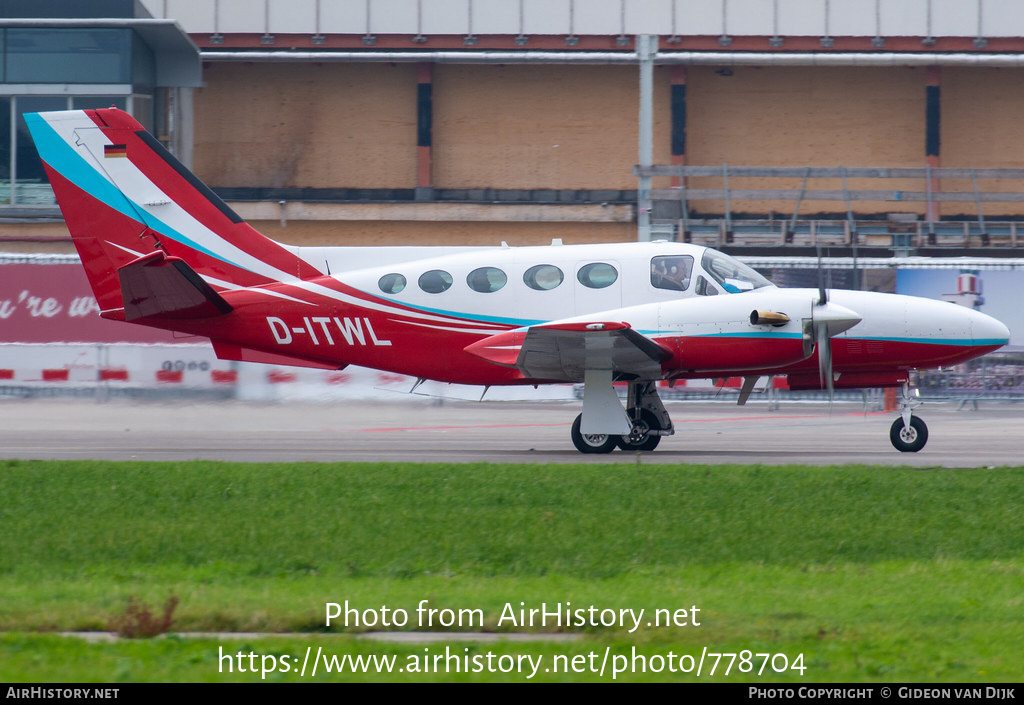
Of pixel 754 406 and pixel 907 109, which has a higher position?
pixel 907 109

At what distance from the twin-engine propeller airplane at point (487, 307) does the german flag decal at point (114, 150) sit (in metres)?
0.03

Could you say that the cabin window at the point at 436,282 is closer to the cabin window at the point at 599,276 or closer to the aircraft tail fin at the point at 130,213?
the aircraft tail fin at the point at 130,213

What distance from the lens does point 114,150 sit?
1670 cm

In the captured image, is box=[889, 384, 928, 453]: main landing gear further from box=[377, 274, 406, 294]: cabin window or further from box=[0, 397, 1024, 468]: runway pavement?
box=[377, 274, 406, 294]: cabin window

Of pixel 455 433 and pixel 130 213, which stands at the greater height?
pixel 130 213

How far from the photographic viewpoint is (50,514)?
33.6 feet

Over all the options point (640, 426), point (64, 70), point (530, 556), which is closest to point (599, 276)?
point (640, 426)

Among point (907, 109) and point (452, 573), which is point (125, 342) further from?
point (907, 109)

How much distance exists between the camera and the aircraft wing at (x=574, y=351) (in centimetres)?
1455

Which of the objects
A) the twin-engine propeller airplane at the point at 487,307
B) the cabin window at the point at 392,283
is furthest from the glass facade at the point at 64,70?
the cabin window at the point at 392,283

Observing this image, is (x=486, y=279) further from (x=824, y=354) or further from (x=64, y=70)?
(x=64, y=70)

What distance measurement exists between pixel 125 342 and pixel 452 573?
60.8 feet

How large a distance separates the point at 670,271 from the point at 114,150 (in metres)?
8.27

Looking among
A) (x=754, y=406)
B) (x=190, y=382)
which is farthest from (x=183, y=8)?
(x=754, y=406)
